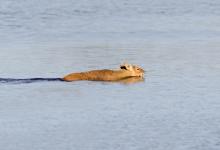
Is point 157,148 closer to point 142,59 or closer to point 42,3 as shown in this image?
point 142,59

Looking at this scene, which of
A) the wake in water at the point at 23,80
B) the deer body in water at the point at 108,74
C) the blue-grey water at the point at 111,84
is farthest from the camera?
the deer body in water at the point at 108,74

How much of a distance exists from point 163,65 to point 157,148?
7.11m

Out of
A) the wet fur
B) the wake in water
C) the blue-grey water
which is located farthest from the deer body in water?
the wake in water

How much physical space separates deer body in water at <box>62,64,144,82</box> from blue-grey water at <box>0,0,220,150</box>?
190 mm

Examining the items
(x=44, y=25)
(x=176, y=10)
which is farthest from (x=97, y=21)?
(x=176, y=10)

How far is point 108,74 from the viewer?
56.5ft

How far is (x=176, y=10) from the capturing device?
3177 centimetres

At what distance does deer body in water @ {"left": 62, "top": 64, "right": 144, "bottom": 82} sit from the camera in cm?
1703

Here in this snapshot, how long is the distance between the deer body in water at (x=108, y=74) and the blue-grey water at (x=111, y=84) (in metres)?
0.19

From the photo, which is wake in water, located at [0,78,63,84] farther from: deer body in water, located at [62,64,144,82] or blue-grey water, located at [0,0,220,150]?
deer body in water, located at [62,64,144,82]

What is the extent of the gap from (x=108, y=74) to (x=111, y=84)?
29cm

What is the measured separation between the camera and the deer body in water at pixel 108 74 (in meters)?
17.0

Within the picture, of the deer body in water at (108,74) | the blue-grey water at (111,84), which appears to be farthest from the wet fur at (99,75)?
the blue-grey water at (111,84)

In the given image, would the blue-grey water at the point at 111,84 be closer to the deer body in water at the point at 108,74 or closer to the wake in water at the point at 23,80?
the wake in water at the point at 23,80
